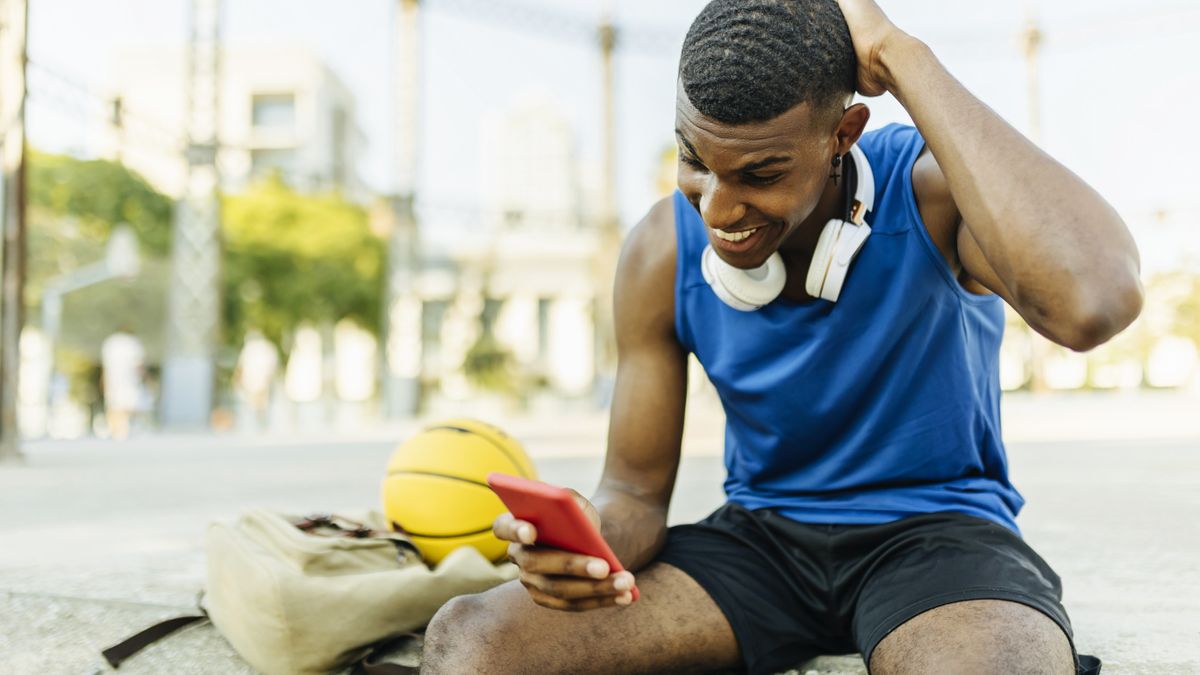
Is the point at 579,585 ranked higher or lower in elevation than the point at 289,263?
lower

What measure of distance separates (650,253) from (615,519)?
0.64 metres

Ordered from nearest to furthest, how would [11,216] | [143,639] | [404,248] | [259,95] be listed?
[143,639] → [11,216] → [404,248] → [259,95]

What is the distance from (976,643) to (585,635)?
78cm

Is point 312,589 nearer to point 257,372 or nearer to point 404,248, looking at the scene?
point 257,372

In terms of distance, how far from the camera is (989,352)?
2.27m

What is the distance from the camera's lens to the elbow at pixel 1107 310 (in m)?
1.74

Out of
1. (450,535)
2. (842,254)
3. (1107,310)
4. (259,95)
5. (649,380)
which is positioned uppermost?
(259,95)

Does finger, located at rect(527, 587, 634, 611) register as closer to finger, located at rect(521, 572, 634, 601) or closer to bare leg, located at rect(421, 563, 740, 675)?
finger, located at rect(521, 572, 634, 601)

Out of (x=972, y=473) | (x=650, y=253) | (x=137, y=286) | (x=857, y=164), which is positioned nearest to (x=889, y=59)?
(x=857, y=164)

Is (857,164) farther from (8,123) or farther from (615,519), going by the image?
(8,123)

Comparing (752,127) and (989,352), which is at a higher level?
(752,127)

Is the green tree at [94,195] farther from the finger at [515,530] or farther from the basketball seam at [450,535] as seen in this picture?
the finger at [515,530]

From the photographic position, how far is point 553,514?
5.51 ft

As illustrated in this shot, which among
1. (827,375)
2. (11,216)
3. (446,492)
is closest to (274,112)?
(11,216)
